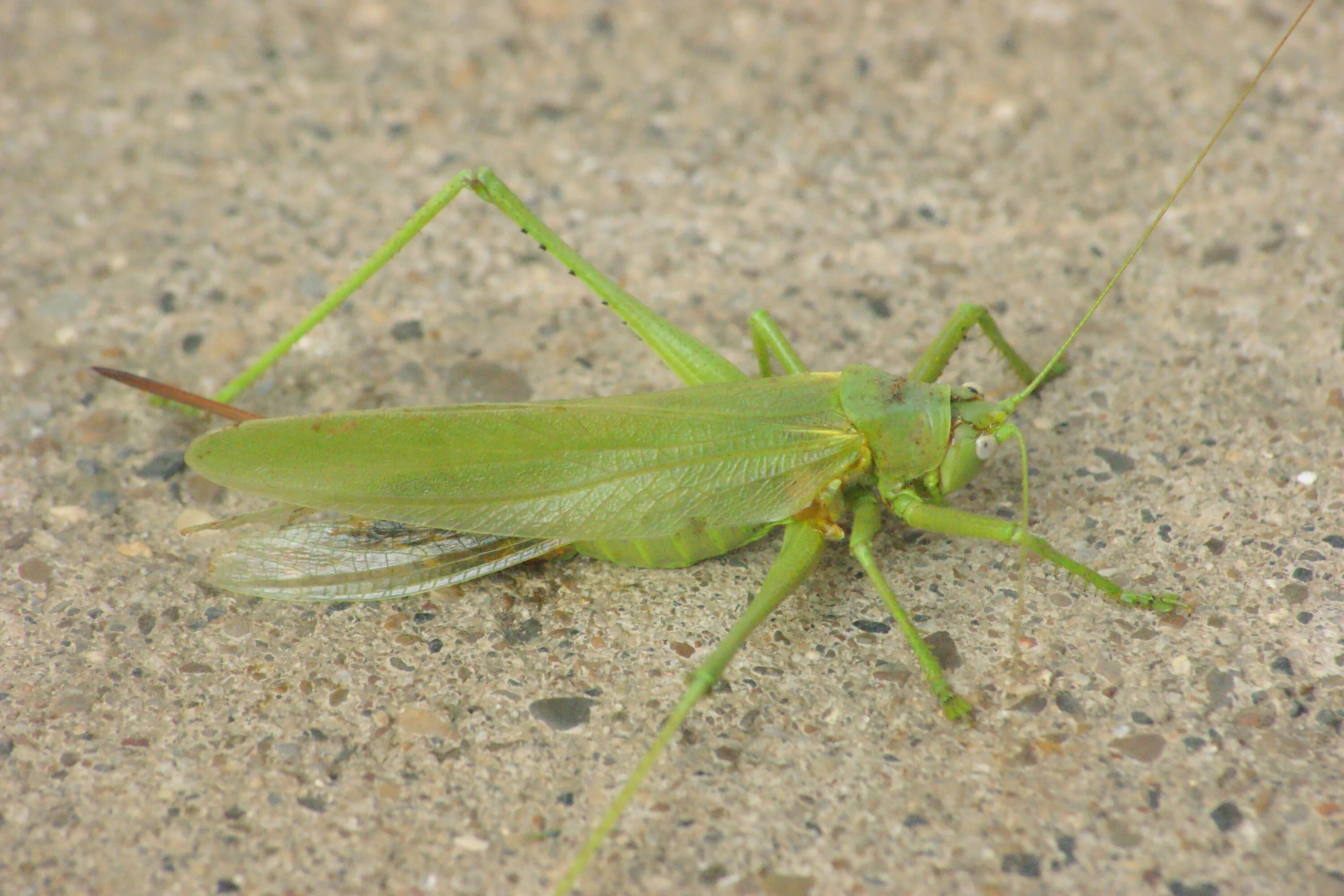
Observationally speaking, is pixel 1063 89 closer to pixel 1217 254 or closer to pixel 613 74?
pixel 1217 254

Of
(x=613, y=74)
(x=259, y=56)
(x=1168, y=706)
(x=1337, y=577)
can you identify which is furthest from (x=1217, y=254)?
(x=259, y=56)

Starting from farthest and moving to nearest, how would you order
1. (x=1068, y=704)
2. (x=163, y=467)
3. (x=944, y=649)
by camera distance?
(x=163, y=467), (x=944, y=649), (x=1068, y=704)

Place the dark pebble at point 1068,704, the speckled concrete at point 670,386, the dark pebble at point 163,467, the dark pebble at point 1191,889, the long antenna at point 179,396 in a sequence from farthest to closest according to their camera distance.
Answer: the dark pebble at point 163,467 < the long antenna at point 179,396 < the dark pebble at point 1068,704 < the speckled concrete at point 670,386 < the dark pebble at point 1191,889

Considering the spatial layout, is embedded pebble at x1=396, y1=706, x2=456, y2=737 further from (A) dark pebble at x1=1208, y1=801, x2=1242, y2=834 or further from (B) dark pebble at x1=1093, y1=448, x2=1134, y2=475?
(B) dark pebble at x1=1093, y1=448, x2=1134, y2=475

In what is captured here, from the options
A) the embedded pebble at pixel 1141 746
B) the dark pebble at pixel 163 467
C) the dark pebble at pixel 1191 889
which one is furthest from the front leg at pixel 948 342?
the dark pebble at pixel 163 467

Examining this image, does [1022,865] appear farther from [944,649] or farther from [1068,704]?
[944,649]

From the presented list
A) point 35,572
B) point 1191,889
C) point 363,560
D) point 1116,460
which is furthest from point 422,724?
point 1116,460

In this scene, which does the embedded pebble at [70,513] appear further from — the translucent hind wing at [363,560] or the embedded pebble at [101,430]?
the translucent hind wing at [363,560]
